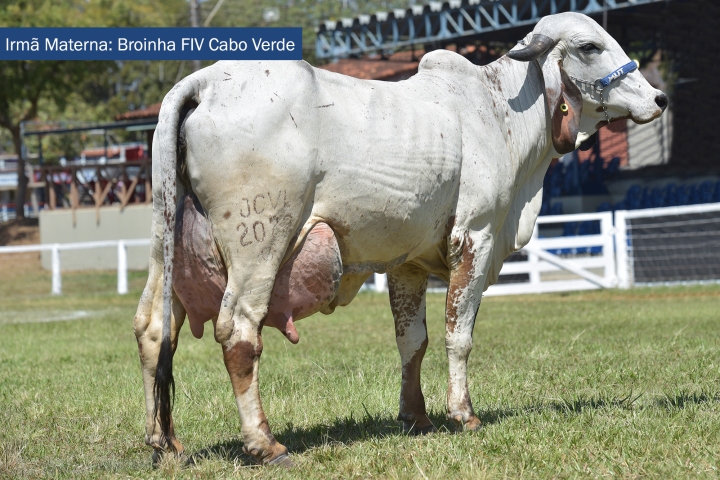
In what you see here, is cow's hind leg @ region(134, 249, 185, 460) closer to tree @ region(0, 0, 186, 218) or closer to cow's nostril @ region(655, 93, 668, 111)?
cow's nostril @ region(655, 93, 668, 111)

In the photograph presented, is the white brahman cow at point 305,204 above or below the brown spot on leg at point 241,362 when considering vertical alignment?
above

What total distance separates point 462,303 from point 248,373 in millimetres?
1512

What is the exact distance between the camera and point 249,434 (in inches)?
188

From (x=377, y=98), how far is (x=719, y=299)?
1081cm

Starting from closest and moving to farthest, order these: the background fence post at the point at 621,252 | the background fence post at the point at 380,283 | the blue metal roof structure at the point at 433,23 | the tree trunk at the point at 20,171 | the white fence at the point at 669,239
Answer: the white fence at the point at 669,239
the background fence post at the point at 621,252
the background fence post at the point at 380,283
the blue metal roof structure at the point at 433,23
the tree trunk at the point at 20,171

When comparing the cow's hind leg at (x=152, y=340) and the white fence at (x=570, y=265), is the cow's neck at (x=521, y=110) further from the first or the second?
the white fence at (x=570, y=265)

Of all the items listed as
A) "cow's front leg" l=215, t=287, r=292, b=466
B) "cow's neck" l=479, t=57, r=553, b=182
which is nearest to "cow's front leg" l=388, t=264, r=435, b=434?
"cow's neck" l=479, t=57, r=553, b=182

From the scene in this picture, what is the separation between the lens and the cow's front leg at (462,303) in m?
5.67

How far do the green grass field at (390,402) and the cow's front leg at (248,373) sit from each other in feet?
0.38

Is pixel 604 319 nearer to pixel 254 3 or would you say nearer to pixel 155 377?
pixel 155 377

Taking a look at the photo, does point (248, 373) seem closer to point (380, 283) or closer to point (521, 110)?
point (521, 110)

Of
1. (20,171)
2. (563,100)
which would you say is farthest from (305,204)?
(20,171)

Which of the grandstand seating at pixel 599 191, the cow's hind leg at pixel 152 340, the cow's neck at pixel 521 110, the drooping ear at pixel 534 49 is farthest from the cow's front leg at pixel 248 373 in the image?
the grandstand seating at pixel 599 191

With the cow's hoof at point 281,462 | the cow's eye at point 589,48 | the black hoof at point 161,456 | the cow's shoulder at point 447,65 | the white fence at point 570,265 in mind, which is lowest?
the white fence at point 570,265
